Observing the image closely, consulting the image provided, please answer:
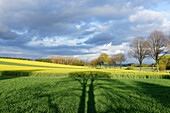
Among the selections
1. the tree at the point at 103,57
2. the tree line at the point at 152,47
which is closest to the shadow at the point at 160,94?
the tree line at the point at 152,47

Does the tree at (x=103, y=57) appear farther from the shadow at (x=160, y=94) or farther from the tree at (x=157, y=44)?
the shadow at (x=160, y=94)

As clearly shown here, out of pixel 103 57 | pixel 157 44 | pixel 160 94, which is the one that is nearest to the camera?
pixel 160 94

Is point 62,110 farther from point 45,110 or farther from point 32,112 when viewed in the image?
point 32,112

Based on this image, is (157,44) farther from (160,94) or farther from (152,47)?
(160,94)

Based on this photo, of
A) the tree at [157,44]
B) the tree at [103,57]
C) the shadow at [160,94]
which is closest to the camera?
the shadow at [160,94]

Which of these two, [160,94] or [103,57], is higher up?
[103,57]

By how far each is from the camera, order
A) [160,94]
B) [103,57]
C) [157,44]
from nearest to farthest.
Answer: [160,94] → [157,44] → [103,57]

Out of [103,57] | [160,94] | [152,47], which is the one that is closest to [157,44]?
[152,47]

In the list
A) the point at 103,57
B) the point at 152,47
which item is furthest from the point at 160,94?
the point at 103,57

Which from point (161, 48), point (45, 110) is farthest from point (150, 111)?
point (161, 48)

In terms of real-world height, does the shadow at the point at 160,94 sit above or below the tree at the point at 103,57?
below

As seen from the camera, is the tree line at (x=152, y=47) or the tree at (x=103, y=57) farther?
the tree at (x=103, y=57)

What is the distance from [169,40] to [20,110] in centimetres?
2814

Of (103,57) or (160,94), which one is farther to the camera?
(103,57)
